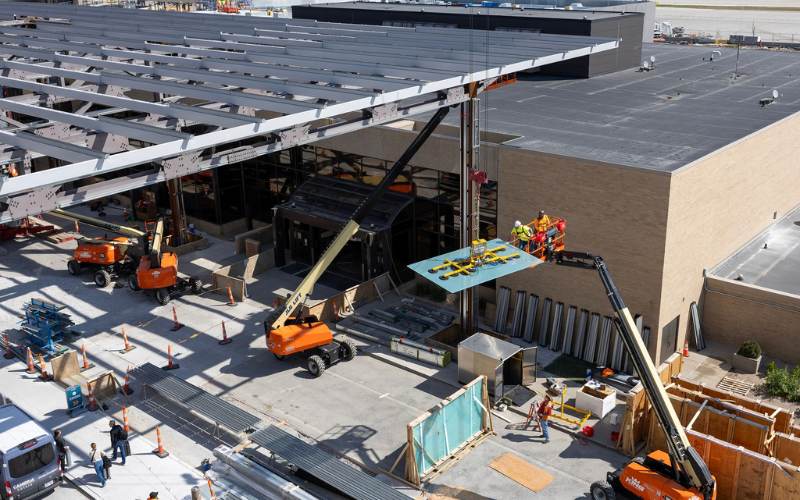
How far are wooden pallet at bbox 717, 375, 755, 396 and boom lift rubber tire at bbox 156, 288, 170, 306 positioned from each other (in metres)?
19.9

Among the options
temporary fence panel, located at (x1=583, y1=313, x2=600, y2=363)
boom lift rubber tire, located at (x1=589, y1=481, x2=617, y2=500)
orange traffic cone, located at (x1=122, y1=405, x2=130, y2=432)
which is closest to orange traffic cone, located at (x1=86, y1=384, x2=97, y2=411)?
orange traffic cone, located at (x1=122, y1=405, x2=130, y2=432)

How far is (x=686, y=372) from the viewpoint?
24359 mm

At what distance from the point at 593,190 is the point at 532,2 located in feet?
169

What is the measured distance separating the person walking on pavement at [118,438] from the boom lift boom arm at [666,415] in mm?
12478

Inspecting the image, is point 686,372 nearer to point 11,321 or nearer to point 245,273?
point 245,273

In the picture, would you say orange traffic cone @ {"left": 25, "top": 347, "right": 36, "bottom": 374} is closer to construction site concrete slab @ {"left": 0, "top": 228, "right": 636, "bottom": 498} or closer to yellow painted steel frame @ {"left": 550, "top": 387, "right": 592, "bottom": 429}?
construction site concrete slab @ {"left": 0, "top": 228, "right": 636, "bottom": 498}

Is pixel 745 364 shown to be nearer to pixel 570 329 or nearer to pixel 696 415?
pixel 570 329

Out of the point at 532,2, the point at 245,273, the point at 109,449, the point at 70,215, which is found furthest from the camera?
the point at 532,2

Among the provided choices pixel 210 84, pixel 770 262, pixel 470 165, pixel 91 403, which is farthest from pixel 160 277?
pixel 770 262

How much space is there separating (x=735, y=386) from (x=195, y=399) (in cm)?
1618

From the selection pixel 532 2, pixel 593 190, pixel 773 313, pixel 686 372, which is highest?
pixel 532 2

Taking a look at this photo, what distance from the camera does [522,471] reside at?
63.1ft

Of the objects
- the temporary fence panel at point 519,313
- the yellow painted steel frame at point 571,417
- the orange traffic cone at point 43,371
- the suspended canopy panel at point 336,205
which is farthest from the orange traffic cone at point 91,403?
the temporary fence panel at point 519,313

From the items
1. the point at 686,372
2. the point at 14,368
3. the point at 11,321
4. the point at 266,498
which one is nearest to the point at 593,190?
the point at 686,372
